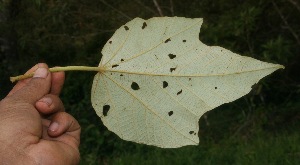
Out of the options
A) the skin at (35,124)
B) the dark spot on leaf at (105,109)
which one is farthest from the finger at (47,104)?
the dark spot on leaf at (105,109)

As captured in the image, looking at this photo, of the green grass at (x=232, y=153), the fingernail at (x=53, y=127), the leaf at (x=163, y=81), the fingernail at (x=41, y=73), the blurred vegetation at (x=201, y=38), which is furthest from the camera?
the blurred vegetation at (x=201, y=38)

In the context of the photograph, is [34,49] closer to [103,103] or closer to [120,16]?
[120,16]

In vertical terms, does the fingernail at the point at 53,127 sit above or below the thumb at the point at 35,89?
below

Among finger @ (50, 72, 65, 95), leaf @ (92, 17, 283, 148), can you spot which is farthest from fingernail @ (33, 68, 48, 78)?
leaf @ (92, 17, 283, 148)

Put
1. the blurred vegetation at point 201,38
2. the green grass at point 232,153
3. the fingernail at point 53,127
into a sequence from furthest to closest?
the blurred vegetation at point 201,38 < the green grass at point 232,153 < the fingernail at point 53,127

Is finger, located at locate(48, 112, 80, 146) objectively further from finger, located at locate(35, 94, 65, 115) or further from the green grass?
the green grass

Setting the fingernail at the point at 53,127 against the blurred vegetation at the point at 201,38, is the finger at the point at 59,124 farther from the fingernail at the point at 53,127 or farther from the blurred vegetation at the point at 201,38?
the blurred vegetation at the point at 201,38

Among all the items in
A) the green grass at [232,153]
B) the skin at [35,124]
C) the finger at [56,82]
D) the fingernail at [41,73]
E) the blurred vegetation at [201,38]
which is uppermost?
the blurred vegetation at [201,38]

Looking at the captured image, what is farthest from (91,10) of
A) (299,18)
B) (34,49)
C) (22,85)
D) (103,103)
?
(103,103)
